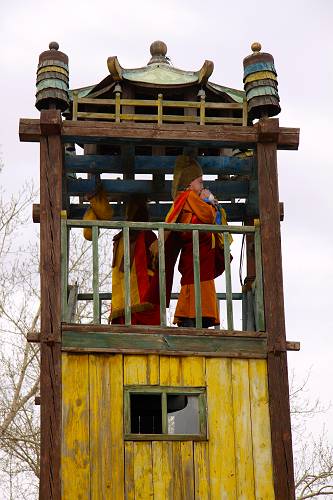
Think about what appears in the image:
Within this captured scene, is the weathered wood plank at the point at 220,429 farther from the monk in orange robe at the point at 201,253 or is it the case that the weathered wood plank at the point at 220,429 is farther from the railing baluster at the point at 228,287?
the monk in orange robe at the point at 201,253

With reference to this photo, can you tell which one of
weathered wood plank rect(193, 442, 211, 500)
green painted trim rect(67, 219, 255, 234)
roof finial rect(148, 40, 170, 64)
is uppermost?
roof finial rect(148, 40, 170, 64)

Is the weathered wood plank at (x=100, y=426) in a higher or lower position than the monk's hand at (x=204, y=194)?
lower

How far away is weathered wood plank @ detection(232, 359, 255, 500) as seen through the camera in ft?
39.4

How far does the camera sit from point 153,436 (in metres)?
12.0

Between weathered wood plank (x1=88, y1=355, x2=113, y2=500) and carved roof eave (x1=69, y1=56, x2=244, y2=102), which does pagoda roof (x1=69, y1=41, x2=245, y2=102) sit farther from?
weathered wood plank (x1=88, y1=355, x2=113, y2=500)

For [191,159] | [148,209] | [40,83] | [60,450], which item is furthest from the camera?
[148,209]

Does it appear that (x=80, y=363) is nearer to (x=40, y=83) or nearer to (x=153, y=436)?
Result: (x=153, y=436)

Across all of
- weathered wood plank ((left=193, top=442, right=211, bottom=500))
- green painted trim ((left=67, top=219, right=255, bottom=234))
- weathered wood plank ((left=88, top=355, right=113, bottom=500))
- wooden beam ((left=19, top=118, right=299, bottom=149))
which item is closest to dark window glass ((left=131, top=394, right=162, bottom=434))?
weathered wood plank ((left=88, top=355, right=113, bottom=500))

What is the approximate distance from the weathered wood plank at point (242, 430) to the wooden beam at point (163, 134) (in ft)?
7.73

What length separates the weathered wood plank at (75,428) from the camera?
11.8m

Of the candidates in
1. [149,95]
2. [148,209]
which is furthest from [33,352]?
[149,95]

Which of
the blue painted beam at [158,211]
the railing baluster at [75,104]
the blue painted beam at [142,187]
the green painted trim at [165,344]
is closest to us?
the green painted trim at [165,344]

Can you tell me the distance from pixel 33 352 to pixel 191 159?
41.3 feet

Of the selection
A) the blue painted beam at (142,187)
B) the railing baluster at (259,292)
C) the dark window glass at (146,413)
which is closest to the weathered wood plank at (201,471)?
the dark window glass at (146,413)
